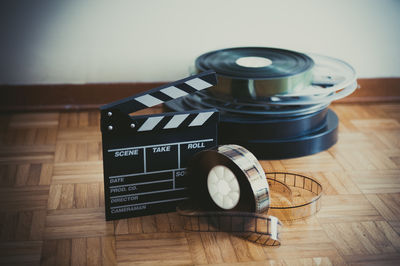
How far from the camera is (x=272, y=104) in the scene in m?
1.62

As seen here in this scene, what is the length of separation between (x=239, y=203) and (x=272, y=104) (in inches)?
17.8

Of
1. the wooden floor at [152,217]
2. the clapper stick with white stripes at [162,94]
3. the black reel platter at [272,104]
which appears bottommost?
the wooden floor at [152,217]

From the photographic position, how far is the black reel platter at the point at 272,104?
1641mm

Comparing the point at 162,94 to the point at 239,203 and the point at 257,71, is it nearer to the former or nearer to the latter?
the point at 239,203

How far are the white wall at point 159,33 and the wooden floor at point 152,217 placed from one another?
27 cm

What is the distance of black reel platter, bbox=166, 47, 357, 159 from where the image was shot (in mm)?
1641

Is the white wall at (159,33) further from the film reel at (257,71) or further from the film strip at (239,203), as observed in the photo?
the film strip at (239,203)

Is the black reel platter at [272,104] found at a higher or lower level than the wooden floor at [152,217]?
higher

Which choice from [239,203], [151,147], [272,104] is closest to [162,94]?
[151,147]

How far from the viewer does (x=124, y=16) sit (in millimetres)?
1923

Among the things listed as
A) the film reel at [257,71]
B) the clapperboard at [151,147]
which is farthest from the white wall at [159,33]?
the clapperboard at [151,147]

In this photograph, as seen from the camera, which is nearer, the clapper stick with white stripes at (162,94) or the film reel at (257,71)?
the clapper stick with white stripes at (162,94)

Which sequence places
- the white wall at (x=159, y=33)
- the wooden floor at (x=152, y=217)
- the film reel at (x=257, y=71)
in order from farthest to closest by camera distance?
the white wall at (x=159, y=33), the film reel at (x=257, y=71), the wooden floor at (x=152, y=217)

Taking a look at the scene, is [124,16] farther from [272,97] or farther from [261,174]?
[261,174]
